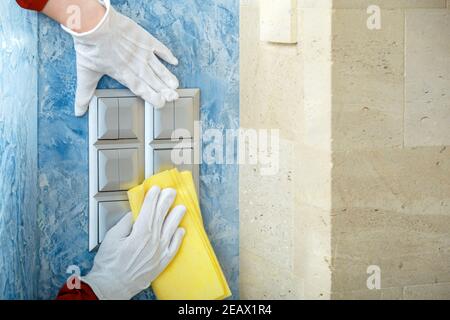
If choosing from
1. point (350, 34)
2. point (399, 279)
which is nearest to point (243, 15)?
point (350, 34)

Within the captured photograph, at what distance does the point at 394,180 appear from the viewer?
1539 mm

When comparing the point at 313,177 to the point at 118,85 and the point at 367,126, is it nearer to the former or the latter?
the point at 367,126

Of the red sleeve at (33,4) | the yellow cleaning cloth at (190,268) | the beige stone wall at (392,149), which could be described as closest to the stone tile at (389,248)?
the beige stone wall at (392,149)

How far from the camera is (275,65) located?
1.65 m

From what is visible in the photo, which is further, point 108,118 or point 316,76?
point 108,118

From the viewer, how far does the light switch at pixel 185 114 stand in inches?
68.0

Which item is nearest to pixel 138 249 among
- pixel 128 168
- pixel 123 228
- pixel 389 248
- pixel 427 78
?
pixel 123 228

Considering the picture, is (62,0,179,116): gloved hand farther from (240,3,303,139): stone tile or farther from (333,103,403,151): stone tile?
(333,103,403,151): stone tile

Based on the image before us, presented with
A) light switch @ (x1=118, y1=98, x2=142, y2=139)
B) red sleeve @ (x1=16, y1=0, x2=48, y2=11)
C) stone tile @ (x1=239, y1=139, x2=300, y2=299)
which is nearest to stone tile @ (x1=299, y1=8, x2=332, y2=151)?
stone tile @ (x1=239, y1=139, x2=300, y2=299)

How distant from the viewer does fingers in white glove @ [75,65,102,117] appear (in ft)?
5.34

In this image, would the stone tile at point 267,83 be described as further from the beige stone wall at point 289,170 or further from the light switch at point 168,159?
the light switch at point 168,159

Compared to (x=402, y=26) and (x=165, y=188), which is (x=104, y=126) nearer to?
(x=165, y=188)

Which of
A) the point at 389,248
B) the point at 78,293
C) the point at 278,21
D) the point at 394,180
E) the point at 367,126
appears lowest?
the point at 78,293

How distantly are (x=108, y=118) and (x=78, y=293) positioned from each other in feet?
1.25
